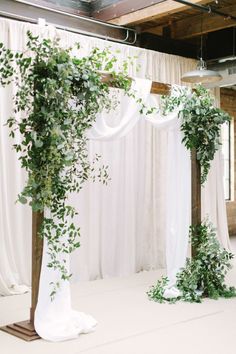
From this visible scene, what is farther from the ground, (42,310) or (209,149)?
(209,149)

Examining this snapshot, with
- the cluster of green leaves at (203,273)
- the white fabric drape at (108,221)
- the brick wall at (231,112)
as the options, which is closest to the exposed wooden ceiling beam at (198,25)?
the white fabric drape at (108,221)

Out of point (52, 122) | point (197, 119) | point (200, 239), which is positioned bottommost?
point (200, 239)

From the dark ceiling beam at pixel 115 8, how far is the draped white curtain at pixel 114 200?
14.8 inches

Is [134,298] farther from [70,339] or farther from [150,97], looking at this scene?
[150,97]

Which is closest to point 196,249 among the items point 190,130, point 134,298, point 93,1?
point 134,298

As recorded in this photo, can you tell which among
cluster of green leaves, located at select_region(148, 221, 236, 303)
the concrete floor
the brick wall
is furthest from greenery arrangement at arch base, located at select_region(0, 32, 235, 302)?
the brick wall

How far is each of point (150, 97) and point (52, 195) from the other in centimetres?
171

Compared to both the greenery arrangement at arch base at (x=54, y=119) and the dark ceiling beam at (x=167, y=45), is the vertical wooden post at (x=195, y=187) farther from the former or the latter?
the dark ceiling beam at (x=167, y=45)

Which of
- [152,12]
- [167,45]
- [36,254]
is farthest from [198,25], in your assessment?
[36,254]

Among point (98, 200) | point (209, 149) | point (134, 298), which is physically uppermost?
point (209, 149)

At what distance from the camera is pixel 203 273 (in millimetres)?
Result: 4980

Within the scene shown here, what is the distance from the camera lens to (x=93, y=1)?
6109 mm

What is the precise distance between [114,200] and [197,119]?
1.55m

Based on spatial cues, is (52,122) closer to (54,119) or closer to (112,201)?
(54,119)
